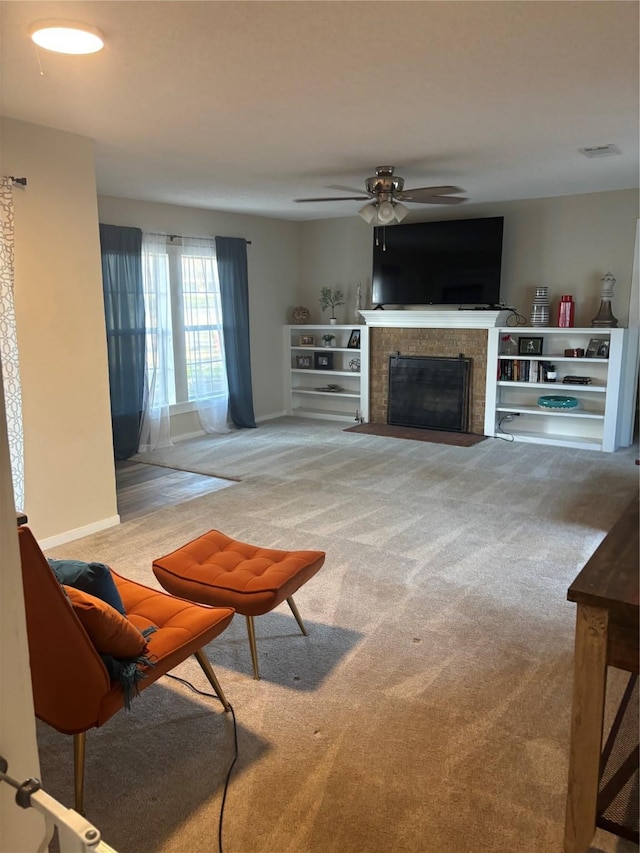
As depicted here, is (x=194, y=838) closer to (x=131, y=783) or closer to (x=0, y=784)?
(x=131, y=783)

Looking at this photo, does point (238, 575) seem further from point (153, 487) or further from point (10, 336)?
point (153, 487)

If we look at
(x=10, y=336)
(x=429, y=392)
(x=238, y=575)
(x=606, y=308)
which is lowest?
(x=238, y=575)

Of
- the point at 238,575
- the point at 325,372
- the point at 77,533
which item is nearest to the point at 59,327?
the point at 77,533

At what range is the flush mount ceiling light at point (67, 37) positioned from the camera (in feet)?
7.05

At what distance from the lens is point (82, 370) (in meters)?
3.74

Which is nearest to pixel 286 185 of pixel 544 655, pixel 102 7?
pixel 102 7

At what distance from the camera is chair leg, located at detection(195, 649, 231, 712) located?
84.4 inches

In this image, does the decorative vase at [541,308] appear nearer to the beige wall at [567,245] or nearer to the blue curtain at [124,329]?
the beige wall at [567,245]

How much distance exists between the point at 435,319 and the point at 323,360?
165cm

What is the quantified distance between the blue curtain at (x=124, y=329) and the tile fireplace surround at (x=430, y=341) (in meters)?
2.60

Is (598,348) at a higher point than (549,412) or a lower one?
higher

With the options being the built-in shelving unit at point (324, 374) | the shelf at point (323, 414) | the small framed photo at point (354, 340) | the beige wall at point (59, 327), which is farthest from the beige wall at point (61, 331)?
the shelf at point (323, 414)

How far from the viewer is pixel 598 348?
595 cm

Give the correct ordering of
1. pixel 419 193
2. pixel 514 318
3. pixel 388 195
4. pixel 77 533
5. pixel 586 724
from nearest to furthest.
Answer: pixel 586 724 < pixel 77 533 < pixel 419 193 < pixel 388 195 < pixel 514 318
